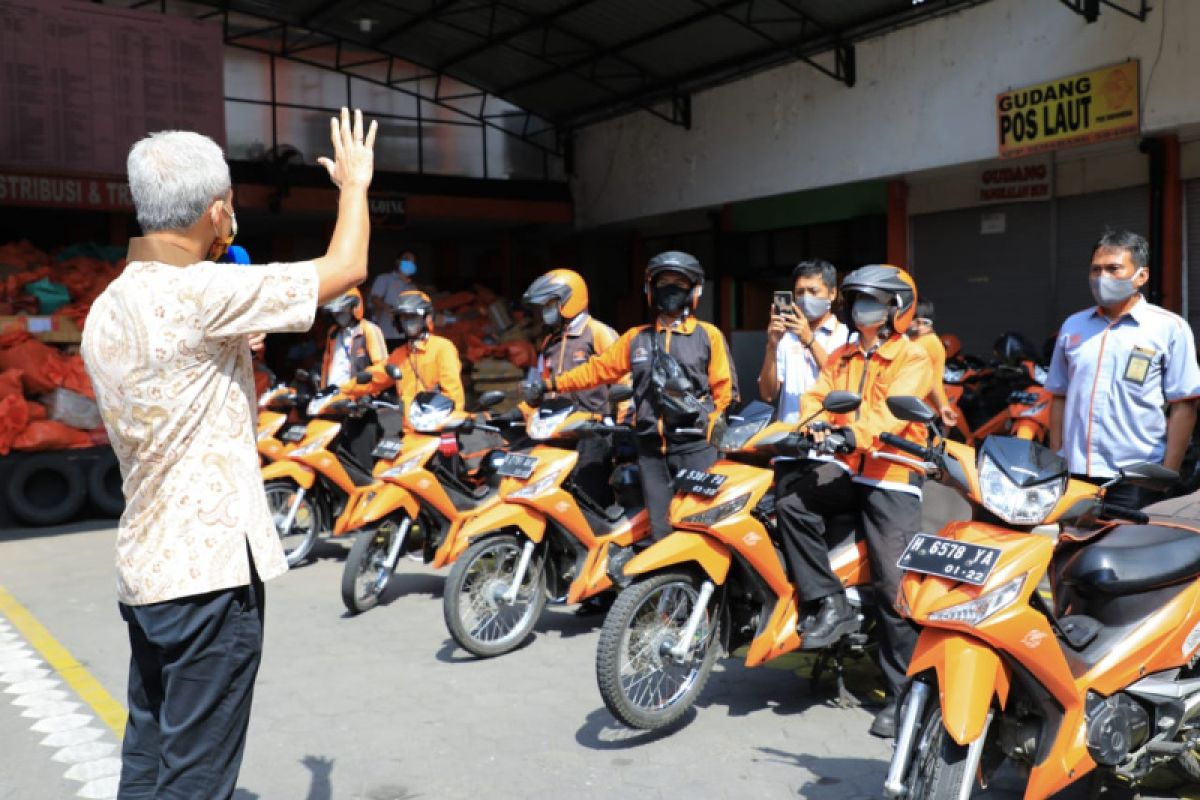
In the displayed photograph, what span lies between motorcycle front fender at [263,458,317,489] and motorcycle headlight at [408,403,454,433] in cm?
127

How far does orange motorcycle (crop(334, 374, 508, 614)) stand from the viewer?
653cm

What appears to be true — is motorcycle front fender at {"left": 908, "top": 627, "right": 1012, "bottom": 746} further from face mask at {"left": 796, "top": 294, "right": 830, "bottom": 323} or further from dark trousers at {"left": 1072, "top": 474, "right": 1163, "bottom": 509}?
face mask at {"left": 796, "top": 294, "right": 830, "bottom": 323}

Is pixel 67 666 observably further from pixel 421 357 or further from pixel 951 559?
pixel 951 559

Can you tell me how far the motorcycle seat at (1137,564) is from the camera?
3447mm

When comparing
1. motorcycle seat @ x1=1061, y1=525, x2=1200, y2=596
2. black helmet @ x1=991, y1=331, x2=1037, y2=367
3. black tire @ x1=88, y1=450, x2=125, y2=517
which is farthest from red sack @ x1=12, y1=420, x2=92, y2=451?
motorcycle seat @ x1=1061, y1=525, x2=1200, y2=596

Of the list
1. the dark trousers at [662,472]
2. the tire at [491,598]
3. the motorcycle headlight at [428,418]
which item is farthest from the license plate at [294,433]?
the dark trousers at [662,472]

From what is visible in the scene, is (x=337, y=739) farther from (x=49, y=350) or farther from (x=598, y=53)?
(x=598, y=53)

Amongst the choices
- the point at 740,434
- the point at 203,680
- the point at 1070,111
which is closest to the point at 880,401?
the point at 740,434

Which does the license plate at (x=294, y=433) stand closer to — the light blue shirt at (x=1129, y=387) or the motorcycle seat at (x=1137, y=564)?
the light blue shirt at (x=1129, y=387)

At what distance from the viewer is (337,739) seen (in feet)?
15.0

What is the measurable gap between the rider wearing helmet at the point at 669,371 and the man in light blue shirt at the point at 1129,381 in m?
1.73

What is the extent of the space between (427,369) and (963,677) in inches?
208

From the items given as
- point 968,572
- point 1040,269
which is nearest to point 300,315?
point 968,572

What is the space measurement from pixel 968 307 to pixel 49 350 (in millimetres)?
10552
